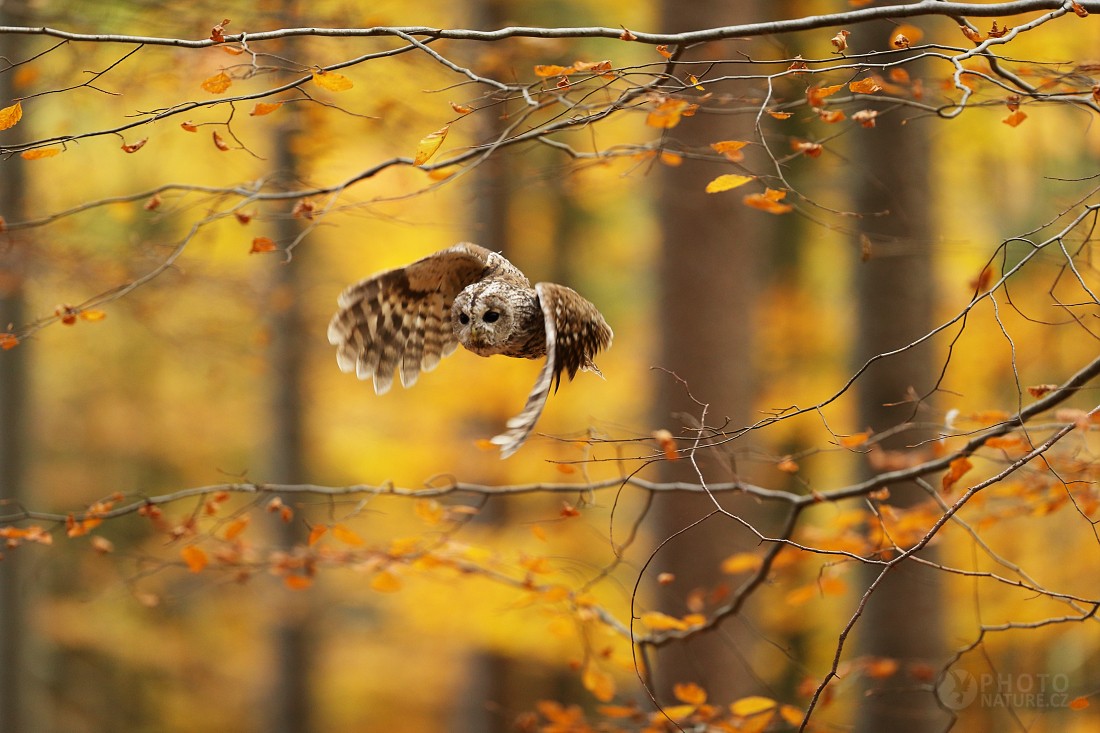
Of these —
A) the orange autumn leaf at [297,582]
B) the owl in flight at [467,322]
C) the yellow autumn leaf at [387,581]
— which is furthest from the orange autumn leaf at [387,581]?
the owl in flight at [467,322]

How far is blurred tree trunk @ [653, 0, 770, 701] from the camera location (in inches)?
200

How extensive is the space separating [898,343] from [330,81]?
4.15 m

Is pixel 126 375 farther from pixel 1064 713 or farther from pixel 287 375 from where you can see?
pixel 1064 713

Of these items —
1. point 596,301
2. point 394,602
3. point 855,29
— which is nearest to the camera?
point 855,29

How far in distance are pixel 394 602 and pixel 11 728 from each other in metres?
4.94

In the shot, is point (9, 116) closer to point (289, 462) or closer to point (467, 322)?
point (467, 322)

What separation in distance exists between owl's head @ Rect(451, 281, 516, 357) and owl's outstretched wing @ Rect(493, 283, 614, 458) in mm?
80

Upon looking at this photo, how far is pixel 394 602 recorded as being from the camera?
11008mm

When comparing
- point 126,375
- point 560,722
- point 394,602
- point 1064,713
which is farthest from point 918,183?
point 126,375

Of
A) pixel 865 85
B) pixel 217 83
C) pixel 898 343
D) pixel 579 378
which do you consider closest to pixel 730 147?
pixel 865 85

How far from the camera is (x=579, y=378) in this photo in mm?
10414

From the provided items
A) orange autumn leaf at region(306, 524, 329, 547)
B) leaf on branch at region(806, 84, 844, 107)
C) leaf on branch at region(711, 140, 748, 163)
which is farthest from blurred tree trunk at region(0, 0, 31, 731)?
leaf on branch at region(806, 84, 844, 107)

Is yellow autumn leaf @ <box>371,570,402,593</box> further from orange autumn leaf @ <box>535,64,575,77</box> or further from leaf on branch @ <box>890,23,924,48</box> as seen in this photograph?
leaf on branch @ <box>890,23,924,48</box>

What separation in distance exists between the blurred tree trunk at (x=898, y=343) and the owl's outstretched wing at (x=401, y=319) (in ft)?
9.94
